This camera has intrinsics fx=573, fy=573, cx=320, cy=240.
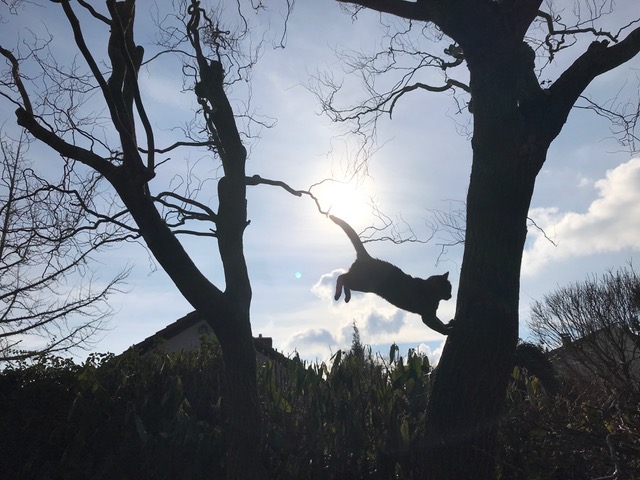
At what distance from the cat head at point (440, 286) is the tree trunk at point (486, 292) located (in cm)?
66

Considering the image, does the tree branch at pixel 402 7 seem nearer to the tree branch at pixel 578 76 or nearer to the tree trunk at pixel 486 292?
the tree trunk at pixel 486 292

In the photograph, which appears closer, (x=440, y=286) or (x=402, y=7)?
(x=402, y=7)

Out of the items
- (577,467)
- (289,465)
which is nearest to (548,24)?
(577,467)

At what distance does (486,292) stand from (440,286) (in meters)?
1.03

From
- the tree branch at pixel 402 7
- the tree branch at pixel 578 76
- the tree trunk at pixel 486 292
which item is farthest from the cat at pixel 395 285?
the tree branch at pixel 402 7

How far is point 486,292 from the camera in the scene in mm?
4160

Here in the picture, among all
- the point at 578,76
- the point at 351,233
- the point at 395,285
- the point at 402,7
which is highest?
the point at 402,7

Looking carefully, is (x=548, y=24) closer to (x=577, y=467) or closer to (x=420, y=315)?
(x=420, y=315)

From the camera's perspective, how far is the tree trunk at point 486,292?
13.1 feet

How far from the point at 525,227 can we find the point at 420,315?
1.12 metres

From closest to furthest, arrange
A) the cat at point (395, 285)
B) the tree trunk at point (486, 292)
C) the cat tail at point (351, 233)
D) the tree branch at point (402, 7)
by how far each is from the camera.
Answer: the tree trunk at point (486, 292) → the cat at point (395, 285) → the tree branch at point (402, 7) → the cat tail at point (351, 233)

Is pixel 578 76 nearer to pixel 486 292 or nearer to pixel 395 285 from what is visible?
pixel 486 292

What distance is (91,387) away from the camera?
6.88m

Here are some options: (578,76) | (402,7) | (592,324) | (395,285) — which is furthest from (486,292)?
(592,324)
